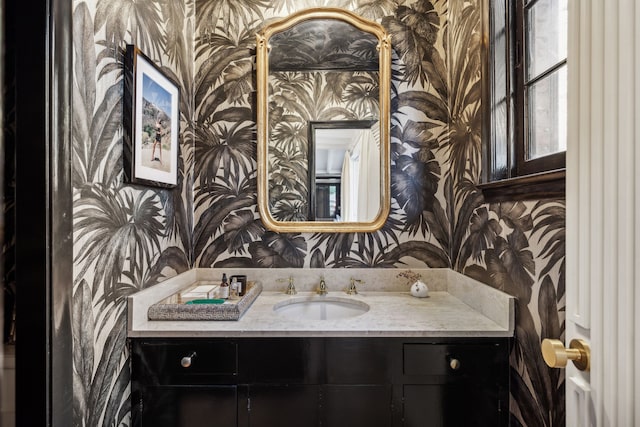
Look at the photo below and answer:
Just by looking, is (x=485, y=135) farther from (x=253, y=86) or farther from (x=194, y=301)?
(x=194, y=301)

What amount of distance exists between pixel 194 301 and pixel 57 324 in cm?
55

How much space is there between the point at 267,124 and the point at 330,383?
1.28 m

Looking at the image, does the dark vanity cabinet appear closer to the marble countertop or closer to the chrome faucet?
the marble countertop

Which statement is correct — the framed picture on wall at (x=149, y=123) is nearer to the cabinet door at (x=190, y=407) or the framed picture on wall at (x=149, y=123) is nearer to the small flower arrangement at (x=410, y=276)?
the cabinet door at (x=190, y=407)

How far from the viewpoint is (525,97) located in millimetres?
1308

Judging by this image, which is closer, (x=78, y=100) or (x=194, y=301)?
(x=78, y=100)

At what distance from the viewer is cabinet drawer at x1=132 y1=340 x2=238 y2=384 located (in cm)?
127

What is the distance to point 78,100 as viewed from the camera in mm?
1024

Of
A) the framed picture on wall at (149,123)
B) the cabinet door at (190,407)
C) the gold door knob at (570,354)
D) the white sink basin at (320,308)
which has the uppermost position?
the framed picture on wall at (149,123)

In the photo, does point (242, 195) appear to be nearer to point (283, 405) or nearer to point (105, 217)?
point (105, 217)

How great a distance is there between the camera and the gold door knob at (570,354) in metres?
0.62

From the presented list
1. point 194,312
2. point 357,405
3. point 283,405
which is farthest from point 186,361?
point 357,405

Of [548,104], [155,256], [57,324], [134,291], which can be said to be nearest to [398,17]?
[548,104]

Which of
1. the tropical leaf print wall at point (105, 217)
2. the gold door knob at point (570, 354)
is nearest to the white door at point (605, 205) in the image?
the gold door knob at point (570, 354)
